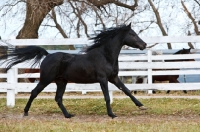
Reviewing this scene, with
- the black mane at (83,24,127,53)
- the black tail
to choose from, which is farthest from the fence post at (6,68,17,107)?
the black mane at (83,24,127,53)

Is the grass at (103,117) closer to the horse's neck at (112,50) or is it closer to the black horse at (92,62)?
the black horse at (92,62)

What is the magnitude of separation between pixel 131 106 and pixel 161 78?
6840mm

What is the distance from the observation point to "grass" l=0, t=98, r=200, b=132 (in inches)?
289

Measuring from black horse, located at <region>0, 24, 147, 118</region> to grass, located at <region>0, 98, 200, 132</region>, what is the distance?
41 cm

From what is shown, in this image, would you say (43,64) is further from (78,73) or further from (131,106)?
(131,106)

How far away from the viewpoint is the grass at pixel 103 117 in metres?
7.34

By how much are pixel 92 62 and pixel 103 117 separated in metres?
1.12

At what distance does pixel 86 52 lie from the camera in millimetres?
10156

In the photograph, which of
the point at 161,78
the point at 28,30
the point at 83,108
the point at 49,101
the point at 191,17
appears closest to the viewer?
the point at 83,108

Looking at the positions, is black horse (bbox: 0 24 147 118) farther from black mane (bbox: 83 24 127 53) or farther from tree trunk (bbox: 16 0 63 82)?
tree trunk (bbox: 16 0 63 82)

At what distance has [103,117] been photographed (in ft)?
32.6

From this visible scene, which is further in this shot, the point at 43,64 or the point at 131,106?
the point at 131,106

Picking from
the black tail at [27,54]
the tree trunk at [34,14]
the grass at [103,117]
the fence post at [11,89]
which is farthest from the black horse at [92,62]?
the tree trunk at [34,14]

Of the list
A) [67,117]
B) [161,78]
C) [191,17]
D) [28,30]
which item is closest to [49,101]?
[67,117]
